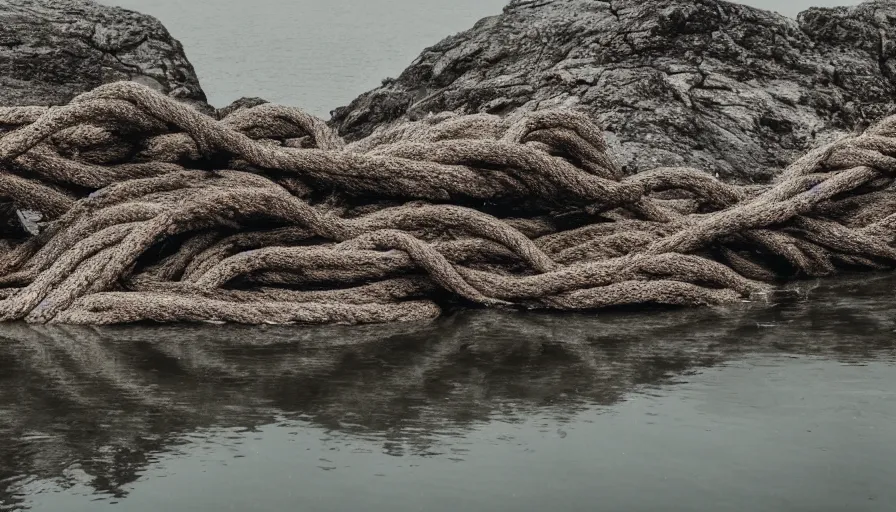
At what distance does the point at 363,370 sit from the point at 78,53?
4.79 metres

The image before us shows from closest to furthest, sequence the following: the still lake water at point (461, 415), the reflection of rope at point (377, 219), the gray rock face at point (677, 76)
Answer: the still lake water at point (461, 415) < the reflection of rope at point (377, 219) < the gray rock face at point (677, 76)

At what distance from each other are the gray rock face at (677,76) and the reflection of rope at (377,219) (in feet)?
3.61

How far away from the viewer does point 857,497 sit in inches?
115

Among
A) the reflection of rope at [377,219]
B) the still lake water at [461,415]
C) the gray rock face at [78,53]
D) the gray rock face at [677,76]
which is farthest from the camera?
the gray rock face at [78,53]

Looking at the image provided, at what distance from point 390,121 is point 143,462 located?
18.0 ft

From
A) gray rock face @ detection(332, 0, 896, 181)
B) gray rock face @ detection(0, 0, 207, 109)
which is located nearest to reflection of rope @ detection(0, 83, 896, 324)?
gray rock face @ detection(332, 0, 896, 181)

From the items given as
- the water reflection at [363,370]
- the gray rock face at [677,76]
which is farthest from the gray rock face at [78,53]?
the water reflection at [363,370]

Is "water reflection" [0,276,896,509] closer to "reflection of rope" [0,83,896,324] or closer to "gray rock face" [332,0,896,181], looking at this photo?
"reflection of rope" [0,83,896,324]

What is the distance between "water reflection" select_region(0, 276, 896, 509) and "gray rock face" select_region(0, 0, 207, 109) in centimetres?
323

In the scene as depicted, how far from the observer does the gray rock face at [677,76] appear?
7.44 metres

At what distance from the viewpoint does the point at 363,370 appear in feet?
13.8

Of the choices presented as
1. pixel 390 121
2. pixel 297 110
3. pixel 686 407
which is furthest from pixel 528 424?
pixel 390 121

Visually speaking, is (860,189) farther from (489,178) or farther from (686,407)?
(686,407)

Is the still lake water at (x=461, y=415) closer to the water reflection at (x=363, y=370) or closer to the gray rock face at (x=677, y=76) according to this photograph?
the water reflection at (x=363, y=370)
